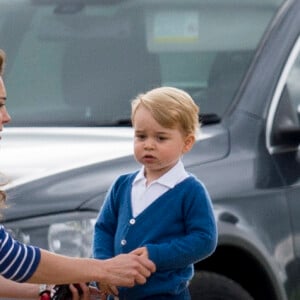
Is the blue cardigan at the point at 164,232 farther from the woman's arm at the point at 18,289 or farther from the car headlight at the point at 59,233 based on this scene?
the car headlight at the point at 59,233

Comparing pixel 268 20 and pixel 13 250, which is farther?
pixel 268 20

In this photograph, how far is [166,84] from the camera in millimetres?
7062

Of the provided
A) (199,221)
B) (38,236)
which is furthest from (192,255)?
(38,236)

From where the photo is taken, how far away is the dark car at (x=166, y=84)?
606 cm

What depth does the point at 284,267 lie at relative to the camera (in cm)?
652

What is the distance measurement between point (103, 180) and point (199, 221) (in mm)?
1071

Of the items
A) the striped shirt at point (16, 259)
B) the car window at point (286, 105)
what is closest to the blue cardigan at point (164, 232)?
the striped shirt at point (16, 259)

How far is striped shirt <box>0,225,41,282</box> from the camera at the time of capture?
15.5 feet

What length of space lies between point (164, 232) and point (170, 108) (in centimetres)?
37

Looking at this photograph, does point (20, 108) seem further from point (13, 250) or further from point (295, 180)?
point (13, 250)

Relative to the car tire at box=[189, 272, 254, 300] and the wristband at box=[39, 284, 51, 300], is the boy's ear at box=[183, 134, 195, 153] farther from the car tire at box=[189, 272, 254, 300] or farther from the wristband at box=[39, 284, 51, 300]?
the car tire at box=[189, 272, 254, 300]

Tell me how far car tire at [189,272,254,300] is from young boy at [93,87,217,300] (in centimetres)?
94

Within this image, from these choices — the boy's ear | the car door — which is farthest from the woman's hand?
the car door

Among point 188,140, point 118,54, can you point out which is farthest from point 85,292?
point 118,54
